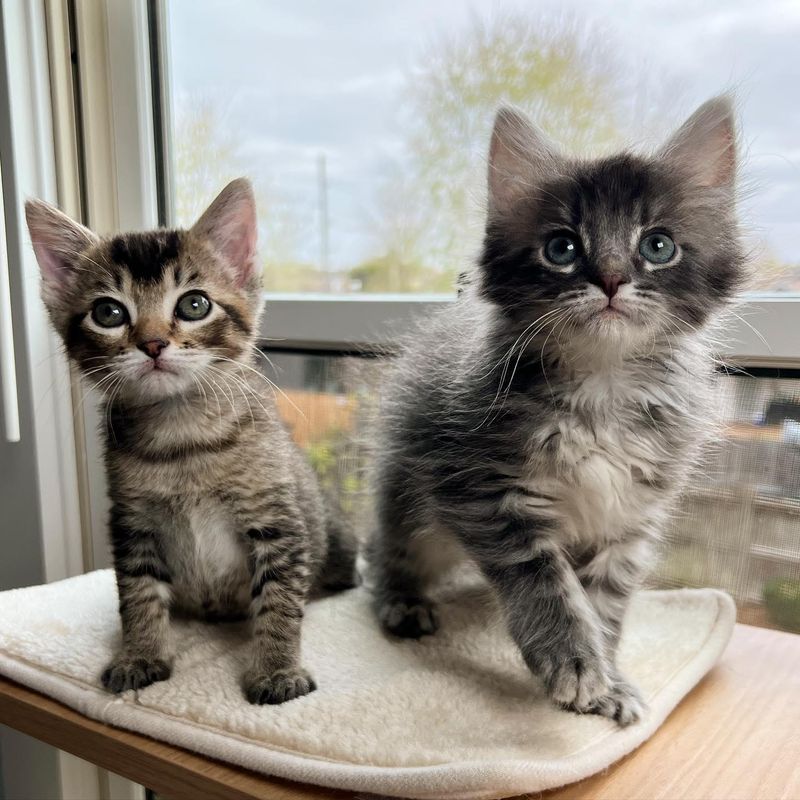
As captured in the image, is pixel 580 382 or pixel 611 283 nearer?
pixel 611 283

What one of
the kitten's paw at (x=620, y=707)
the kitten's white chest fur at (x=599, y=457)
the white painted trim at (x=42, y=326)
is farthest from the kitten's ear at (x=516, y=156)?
the white painted trim at (x=42, y=326)

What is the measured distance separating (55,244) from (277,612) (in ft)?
1.66

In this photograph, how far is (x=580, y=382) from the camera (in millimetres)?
834

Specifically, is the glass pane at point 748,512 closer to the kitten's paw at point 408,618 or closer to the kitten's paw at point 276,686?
the kitten's paw at point 408,618

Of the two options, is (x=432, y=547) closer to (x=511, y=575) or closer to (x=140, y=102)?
(x=511, y=575)

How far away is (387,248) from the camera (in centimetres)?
137

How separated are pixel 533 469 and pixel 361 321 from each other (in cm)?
62

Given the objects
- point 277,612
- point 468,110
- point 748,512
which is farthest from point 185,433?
point 748,512

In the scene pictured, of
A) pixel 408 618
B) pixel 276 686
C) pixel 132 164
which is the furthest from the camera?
pixel 132 164

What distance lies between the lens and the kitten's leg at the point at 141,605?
0.87m

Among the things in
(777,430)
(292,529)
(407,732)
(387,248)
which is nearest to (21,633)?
(292,529)

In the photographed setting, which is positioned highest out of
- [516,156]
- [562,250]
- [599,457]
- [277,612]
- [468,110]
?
[468,110]

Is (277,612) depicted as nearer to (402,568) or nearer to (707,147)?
(402,568)

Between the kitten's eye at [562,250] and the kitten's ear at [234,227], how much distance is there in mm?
372
